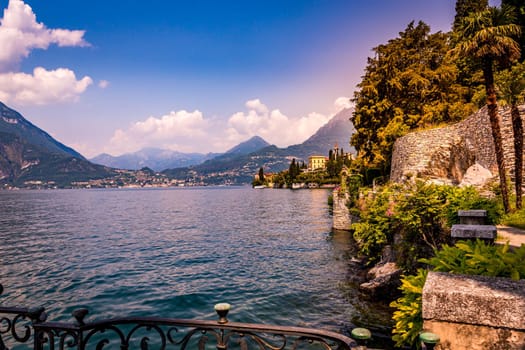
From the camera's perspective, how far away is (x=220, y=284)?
1452 centimetres

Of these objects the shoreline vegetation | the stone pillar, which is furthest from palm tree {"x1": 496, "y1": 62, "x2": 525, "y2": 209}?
the stone pillar

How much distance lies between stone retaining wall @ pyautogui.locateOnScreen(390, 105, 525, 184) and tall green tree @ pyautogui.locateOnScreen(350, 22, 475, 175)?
5.36 m

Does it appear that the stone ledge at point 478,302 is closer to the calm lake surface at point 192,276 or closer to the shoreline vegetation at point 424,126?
the shoreline vegetation at point 424,126

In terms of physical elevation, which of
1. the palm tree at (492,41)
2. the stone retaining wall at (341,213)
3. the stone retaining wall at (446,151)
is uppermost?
the palm tree at (492,41)

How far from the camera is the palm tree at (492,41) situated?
501 inches

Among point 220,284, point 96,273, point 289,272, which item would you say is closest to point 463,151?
point 289,272

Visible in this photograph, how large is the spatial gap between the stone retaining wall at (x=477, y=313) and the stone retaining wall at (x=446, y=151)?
59.9 ft

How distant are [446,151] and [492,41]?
1213 centimetres

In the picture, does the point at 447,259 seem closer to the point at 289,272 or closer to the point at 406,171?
the point at 289,272

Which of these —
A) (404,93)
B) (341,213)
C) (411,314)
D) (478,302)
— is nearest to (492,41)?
(411,314)

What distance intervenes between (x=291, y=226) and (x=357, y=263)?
51.3 feet

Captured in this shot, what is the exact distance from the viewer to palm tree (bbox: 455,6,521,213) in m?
12.7

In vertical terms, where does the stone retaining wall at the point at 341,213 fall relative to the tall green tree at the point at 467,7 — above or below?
below

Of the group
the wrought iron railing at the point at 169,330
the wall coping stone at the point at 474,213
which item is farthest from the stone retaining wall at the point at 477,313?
the wall coping stone at the point at 474,213
